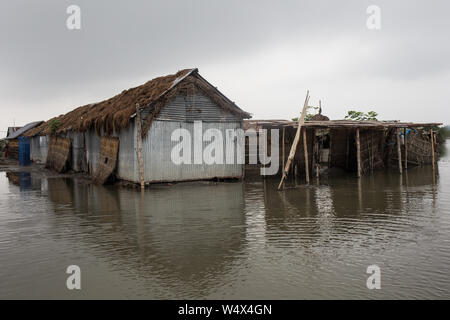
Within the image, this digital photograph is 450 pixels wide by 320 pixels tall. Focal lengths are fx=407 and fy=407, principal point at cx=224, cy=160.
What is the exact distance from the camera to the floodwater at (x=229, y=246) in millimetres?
5340

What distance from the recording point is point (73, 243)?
7.69 meters

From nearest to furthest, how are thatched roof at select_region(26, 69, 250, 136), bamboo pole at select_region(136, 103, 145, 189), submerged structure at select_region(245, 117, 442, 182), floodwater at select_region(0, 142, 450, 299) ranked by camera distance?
floodwater at select_region(0, 142, 450, 299) → bamboo pole at select_region(136, 103, 145, 189) → thatched roof at select_region(26, 69, 250, 136) → submerged structure at select_region(245, 117, 442, 182)

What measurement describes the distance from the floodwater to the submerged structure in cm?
588

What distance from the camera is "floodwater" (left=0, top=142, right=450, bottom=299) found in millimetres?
5340

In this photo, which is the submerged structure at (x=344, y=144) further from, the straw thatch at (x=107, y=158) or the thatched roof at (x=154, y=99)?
the straw thatch at (x=107, y=158)

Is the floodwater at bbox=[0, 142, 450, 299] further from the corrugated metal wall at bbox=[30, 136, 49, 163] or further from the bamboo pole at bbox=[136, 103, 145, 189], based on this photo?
the corrugated metal wall at bbox=[30, 136, 49, 163]

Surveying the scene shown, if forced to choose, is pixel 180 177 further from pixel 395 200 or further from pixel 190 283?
pixel 190 283

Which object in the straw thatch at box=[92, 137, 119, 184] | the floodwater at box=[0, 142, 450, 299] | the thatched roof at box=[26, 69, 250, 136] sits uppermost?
the thatched roof at box=[26, 69, 250, 136]

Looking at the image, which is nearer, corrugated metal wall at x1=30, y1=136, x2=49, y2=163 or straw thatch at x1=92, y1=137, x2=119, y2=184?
straw thatch at x1=92, y1=137, x2=119, y2=184

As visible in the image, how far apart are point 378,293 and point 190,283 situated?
2.42 meters

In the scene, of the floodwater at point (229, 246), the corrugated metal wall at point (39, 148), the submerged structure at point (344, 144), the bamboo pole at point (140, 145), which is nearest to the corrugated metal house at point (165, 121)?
the bamboo pole at point (140, 145)

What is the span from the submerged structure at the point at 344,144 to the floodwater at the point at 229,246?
5.88 meters

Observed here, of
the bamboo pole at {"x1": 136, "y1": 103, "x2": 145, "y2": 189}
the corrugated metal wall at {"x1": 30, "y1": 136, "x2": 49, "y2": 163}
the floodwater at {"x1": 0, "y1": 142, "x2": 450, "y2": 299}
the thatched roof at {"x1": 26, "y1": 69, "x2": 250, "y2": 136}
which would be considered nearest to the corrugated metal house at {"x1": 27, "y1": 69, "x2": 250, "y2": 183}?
the thatched roof at {"x1": 26, "y1": 69, "x2": 250, "y2": 136}
